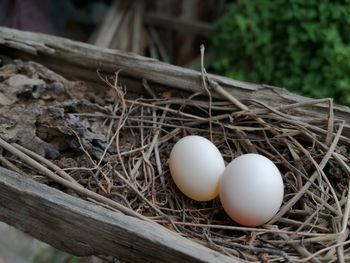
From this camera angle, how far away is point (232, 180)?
3.25 feet

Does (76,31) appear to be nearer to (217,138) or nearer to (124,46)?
(124,46)

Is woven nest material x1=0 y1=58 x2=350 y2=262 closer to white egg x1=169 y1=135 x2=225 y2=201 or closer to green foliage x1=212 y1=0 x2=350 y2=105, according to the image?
white egg x1=169 y1=135 x2=225 y2=201

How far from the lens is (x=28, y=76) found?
1250 mm

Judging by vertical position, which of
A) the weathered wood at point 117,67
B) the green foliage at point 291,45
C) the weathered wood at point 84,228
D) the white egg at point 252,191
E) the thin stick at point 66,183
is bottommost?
the weathered wood at point 84,228

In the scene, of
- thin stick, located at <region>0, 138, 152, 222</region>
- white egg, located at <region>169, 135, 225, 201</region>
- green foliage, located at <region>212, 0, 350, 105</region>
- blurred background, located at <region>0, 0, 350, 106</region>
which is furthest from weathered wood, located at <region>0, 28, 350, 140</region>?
green foliage, located at <region>212, 0, 350, 105</region>

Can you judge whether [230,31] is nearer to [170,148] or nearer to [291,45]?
[291,45]

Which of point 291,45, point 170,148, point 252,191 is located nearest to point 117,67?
point 170,148

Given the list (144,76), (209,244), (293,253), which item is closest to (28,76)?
(144,76)

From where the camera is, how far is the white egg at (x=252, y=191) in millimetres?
977

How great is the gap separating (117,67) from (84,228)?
1.58 ft

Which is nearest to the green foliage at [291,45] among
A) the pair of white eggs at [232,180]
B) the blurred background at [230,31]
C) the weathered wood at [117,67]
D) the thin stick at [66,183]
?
the blurred background at [230,31]

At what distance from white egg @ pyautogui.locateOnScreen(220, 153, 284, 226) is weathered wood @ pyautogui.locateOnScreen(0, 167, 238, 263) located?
0.47 feet

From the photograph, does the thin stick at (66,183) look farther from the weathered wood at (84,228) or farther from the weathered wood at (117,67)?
the weathered wood at (117,67)

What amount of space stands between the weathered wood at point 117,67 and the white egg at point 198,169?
0.66ft
